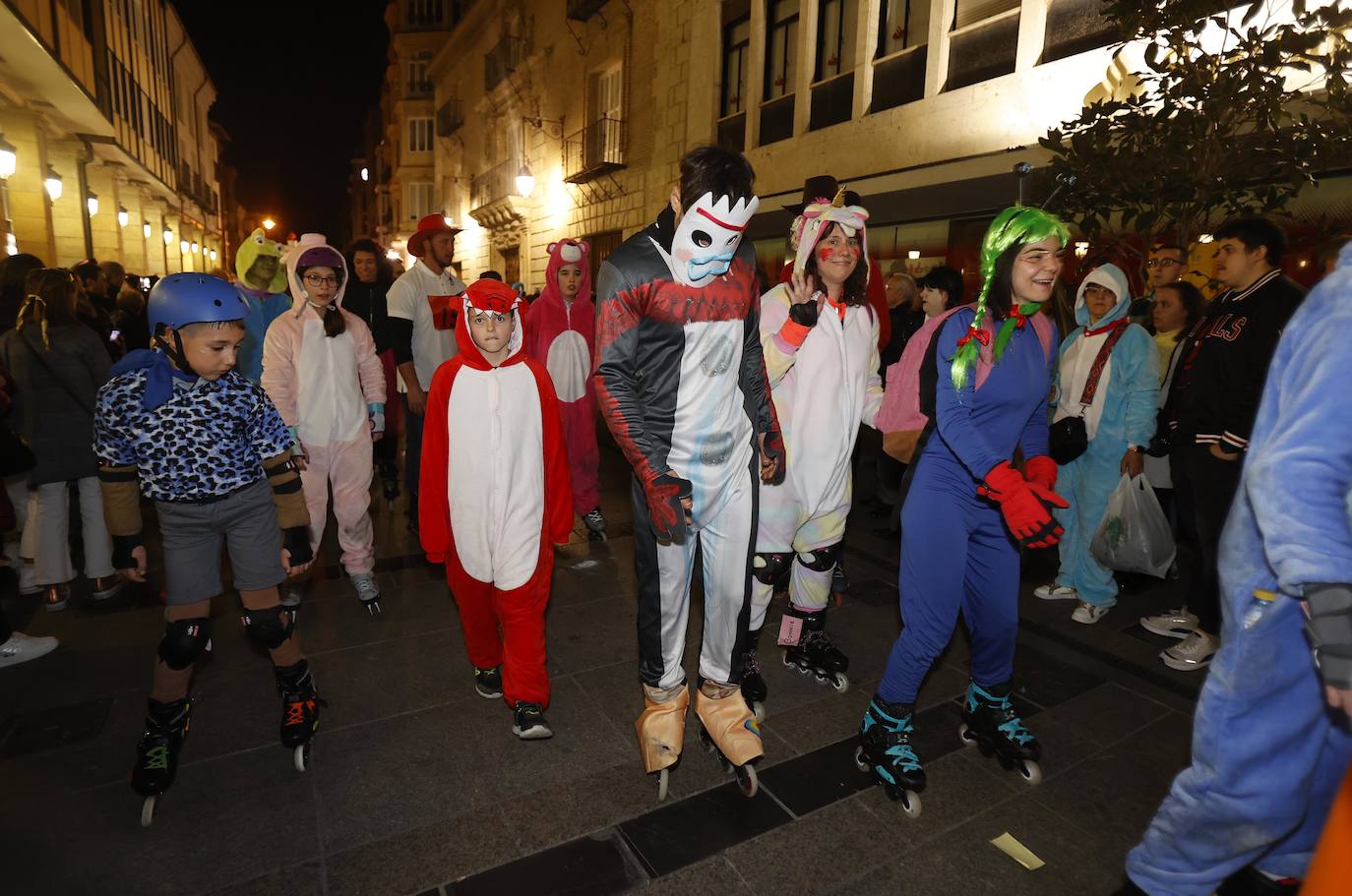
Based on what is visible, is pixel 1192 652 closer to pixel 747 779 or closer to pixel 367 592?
pixel 747 779

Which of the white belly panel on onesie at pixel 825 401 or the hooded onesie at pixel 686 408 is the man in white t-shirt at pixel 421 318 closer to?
the white belly panel on onesie at pixel 825 401

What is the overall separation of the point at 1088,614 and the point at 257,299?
603 cm

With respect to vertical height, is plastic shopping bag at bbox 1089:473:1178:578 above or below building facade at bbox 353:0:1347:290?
below

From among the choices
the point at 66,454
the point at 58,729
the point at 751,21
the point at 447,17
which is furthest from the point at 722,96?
the point at 447,17

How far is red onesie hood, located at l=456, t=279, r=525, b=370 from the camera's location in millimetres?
3059

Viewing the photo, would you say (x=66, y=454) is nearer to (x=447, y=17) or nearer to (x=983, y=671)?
(x=983, y=671)

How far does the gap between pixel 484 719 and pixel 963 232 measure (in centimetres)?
875

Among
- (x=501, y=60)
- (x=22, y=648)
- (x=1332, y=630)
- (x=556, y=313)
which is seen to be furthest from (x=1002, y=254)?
(x=501, y=60)

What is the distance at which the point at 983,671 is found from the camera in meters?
3.05

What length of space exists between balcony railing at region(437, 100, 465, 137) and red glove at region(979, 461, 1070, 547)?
31.8m

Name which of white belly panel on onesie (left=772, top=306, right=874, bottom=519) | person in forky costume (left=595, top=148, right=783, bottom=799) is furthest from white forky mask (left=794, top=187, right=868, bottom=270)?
person in forky costume (left=595, top=148, right=783, bottom=799)

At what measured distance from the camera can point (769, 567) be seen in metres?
3.51

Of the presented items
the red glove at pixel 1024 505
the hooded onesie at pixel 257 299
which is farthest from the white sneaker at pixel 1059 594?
the hooded onesie at pixel 257 299

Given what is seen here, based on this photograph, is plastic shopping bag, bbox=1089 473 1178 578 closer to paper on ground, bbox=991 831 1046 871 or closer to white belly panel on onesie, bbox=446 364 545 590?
paper on ground, bbox=991 831 1046 871
